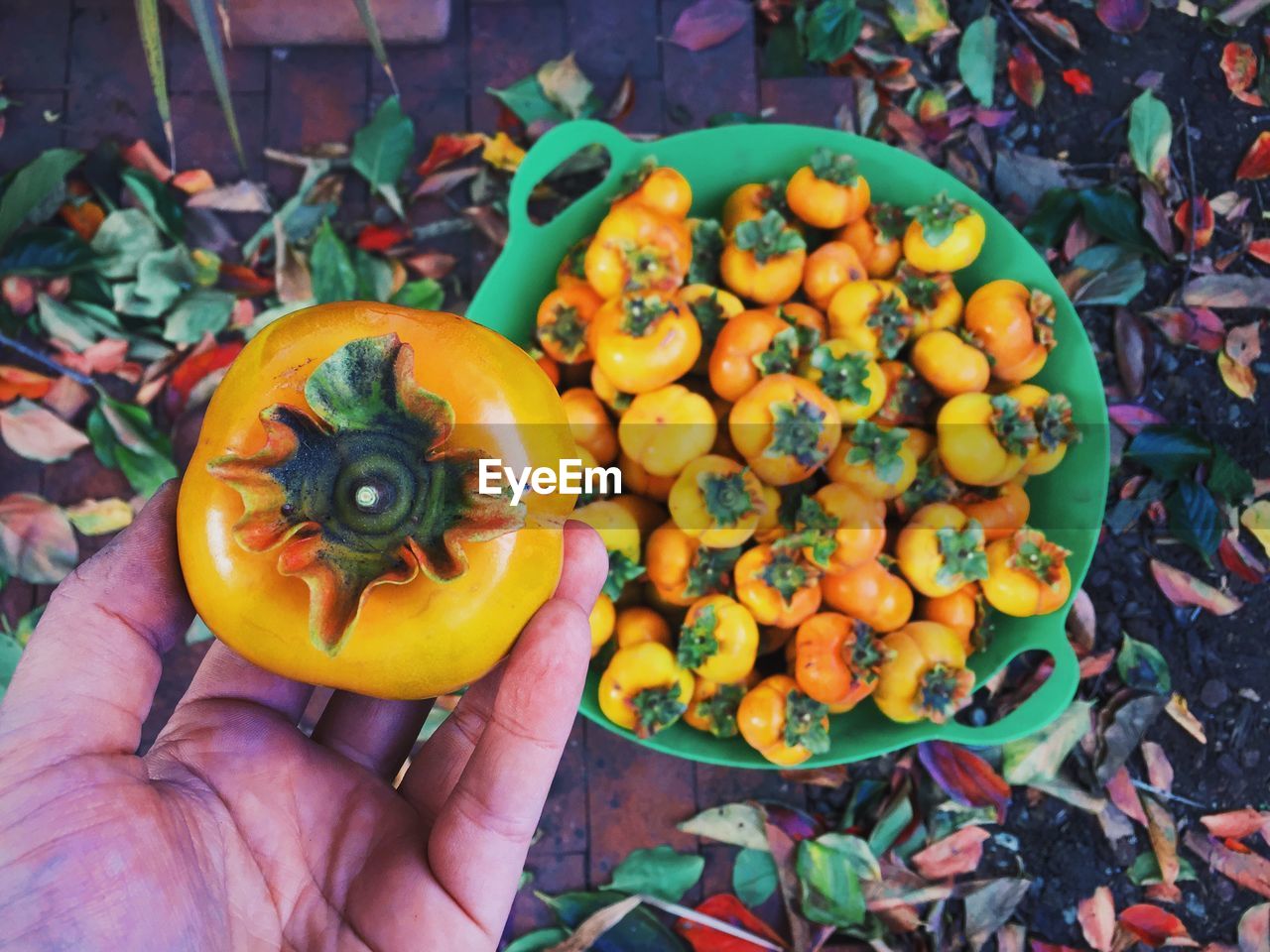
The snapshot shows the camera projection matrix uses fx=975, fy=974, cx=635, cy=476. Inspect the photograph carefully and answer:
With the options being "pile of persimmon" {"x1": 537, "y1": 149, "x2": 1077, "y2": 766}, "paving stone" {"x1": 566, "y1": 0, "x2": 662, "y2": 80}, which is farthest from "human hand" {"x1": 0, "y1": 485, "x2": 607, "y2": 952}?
"paving stone" {"x1": 566, "y1": 0, "x2": 662, "y2": 80}

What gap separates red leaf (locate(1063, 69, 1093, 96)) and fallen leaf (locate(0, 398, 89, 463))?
2512mm

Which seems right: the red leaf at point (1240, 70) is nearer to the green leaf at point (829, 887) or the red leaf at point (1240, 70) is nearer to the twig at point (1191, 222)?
the twig at point (1191, 222)

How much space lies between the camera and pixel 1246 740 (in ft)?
7.11

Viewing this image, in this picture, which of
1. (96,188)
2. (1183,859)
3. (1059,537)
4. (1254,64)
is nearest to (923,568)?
(1059,537)

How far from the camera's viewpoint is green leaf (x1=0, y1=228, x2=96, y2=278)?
2.20 meters

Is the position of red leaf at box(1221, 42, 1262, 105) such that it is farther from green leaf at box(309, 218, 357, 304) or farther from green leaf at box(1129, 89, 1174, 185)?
green leaf at box(309, 218, 357, 304)

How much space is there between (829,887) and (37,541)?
1.89 meters

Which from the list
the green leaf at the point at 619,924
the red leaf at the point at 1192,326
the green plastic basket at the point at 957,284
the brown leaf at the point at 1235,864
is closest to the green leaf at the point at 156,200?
the green plastic basket at the point at 957,284

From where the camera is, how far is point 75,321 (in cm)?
224

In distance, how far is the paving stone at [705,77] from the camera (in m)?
2.41

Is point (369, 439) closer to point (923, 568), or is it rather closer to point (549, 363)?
point (549, 363)

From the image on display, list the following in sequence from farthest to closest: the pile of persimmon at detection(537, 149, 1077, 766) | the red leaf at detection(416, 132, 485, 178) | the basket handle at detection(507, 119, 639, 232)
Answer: the red leaf at detection(416, 132, 485, 178) → the basket handle at detection(507, 119, 639, 232) → the pile of persimmon at detection(537, 149, 1077, 766)

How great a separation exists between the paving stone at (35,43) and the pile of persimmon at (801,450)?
4.90ft

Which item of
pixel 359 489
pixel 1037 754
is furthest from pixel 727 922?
pixel 359 489
